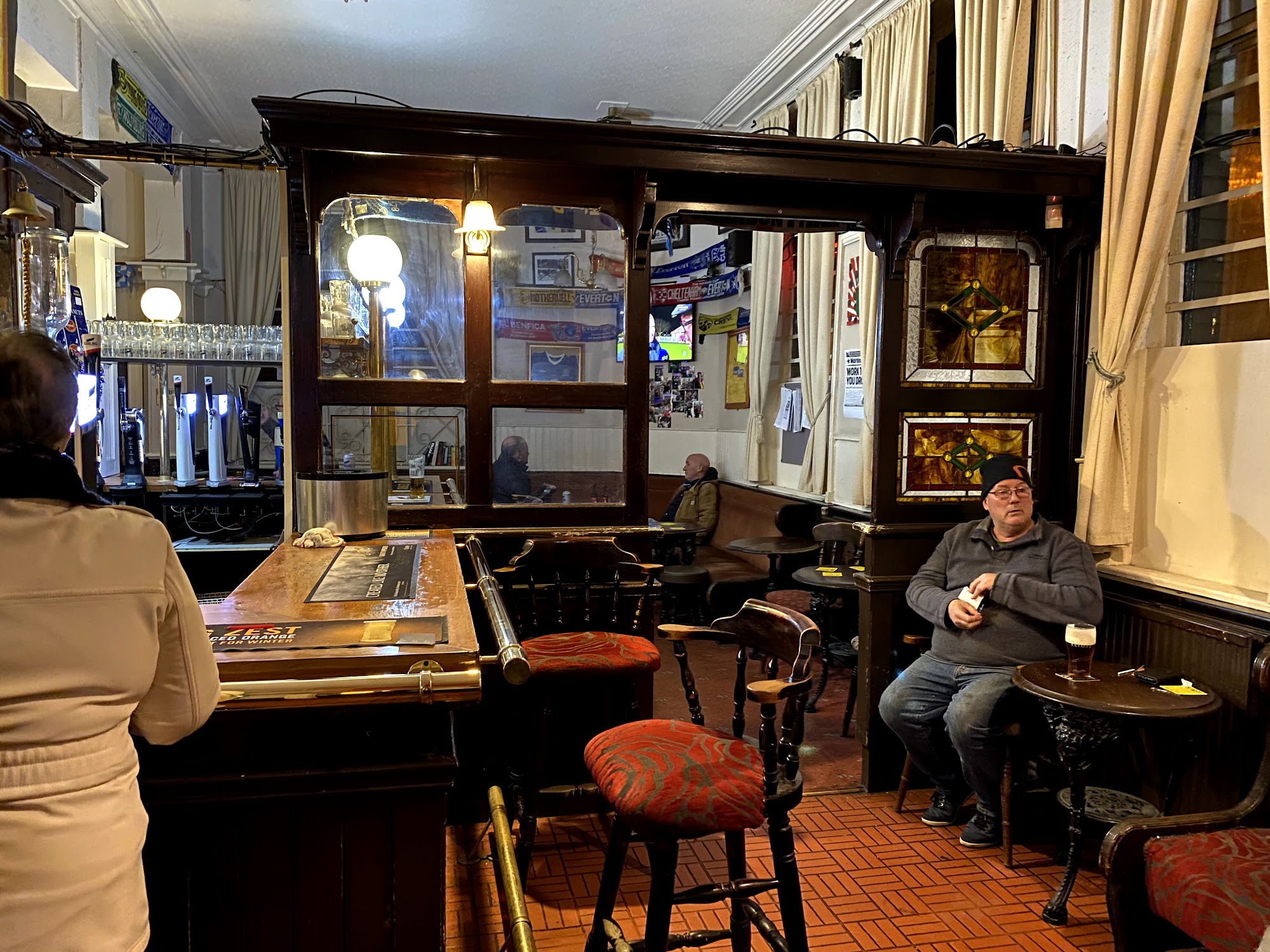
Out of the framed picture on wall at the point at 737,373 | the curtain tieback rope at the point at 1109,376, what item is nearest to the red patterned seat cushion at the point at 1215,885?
the curtain tieback rope at the point at 1109,376

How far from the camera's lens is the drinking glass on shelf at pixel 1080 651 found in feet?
9.93

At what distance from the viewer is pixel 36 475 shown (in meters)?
1.42

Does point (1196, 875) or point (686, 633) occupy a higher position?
point (686, 633)

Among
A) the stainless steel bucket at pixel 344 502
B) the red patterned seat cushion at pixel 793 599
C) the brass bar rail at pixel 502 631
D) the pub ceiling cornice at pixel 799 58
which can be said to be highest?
the pub ceiling cornice at pixel 799 58

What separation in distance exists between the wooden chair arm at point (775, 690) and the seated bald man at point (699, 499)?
531cm

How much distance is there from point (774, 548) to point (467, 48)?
4.31 metres

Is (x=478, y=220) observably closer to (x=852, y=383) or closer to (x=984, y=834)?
(x=984, y=834)

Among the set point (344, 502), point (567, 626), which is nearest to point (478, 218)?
point (344, 502)

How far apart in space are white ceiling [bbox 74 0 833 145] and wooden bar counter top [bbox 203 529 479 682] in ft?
14.4

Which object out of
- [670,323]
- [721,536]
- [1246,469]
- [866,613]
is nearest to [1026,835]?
[866,613]

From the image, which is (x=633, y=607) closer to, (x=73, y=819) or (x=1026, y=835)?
(x=1026, y=835)

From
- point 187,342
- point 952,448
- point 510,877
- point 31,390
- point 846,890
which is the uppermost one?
point 187,342

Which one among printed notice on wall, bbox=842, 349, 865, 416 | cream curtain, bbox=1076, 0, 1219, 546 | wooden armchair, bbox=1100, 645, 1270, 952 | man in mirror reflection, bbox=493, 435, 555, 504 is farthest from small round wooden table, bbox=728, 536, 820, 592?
wooden armchair, bbox=1100, 645, 1270, 952

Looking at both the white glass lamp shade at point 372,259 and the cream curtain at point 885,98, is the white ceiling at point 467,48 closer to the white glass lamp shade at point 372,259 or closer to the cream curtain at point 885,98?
the cream curtain at point 885,98
